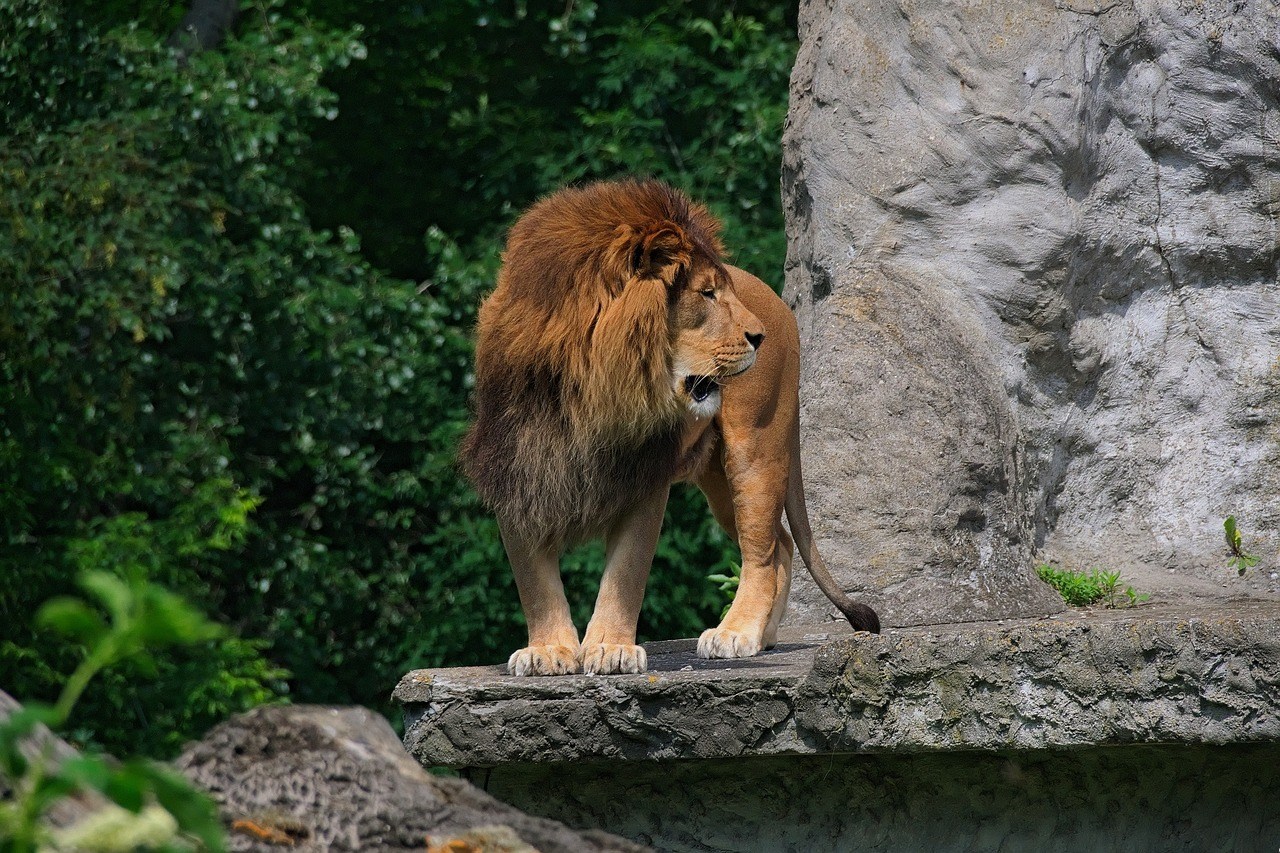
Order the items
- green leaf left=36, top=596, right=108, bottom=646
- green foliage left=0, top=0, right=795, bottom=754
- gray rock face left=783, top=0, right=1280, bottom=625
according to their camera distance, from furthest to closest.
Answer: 1. green foliage left=0, top=0, right=795, bottom=754
2. gray rock face left=783, top=0, right=1280, bottom=625
3. green leaf left=36, top=596, right=108, bottom=646

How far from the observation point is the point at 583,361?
3.98m

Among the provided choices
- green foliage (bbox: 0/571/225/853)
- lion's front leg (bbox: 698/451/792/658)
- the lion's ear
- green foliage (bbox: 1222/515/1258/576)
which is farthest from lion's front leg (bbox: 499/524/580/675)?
green foliage (bbox: 0/571/225/853)

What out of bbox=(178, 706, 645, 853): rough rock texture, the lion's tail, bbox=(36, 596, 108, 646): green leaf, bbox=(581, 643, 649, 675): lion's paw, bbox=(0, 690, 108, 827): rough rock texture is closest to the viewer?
bbox=(36, 596, 108, 646): green leaf

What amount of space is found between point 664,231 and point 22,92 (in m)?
5.29

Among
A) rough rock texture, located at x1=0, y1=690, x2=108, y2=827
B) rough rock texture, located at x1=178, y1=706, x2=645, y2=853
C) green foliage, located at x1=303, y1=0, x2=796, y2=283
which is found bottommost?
rough rock texture, located at x1=178, y1=706, x2=645, y2=853

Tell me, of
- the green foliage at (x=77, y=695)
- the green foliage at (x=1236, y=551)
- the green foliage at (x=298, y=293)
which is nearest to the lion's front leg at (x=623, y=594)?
the green foliage at (x=1236, y=551)

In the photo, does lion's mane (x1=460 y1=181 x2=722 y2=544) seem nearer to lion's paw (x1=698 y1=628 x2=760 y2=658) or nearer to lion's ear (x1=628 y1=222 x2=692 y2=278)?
lion's ear (x1=628 y1=222 x2=692 y2=278)

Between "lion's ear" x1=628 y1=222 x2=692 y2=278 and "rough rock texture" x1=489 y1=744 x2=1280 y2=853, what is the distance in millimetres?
1220

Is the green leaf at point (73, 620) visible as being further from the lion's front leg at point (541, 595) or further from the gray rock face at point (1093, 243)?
the gray rock face at point (1093, 243)

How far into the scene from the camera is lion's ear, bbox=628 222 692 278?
13.1 feet

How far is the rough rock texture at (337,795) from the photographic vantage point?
6.03ft

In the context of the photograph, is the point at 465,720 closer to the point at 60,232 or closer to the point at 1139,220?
the point at 1139,220

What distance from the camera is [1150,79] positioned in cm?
621

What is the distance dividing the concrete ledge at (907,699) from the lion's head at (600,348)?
52 cm
